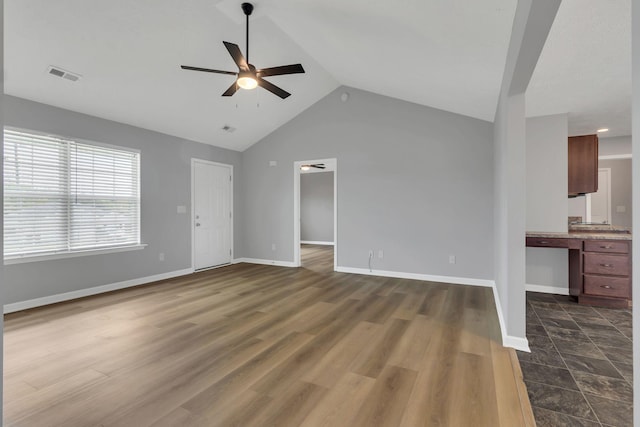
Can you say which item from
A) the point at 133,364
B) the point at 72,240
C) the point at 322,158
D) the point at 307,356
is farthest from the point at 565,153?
the point at 72,240

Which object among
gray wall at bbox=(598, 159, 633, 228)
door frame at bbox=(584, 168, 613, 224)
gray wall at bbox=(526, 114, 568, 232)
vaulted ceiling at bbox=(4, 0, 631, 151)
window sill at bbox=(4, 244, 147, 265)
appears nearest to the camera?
vaulted ceiling at bbox=(4, 0, 631, 151)

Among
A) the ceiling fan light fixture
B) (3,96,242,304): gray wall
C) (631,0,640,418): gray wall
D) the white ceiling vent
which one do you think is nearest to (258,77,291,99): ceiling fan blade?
the ceiling fan light fixture

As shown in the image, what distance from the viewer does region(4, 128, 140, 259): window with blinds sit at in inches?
140

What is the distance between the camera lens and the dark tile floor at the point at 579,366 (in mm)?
1829

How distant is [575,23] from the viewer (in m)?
2.13

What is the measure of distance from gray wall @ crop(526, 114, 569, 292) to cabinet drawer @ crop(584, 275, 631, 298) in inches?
17.4

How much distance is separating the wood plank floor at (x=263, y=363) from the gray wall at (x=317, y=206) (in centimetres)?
569

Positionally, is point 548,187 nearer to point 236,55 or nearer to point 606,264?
point 606,264

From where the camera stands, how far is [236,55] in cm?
281

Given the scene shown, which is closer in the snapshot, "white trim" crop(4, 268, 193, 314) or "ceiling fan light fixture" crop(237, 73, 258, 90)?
"ceiling fan light fixture" crop(237, 73, 258, 90)

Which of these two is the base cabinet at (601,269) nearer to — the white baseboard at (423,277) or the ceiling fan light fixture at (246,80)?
the white baseboard at (423,277)

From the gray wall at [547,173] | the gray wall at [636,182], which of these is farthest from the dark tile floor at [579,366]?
the gray wall at [636,182]

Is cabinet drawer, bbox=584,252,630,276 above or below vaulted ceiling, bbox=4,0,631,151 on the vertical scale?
below

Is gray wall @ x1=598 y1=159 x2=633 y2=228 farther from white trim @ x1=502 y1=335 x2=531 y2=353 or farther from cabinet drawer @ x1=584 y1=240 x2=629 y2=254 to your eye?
→ white trim @ x1=502 y1=335 x2=531 y2=353
